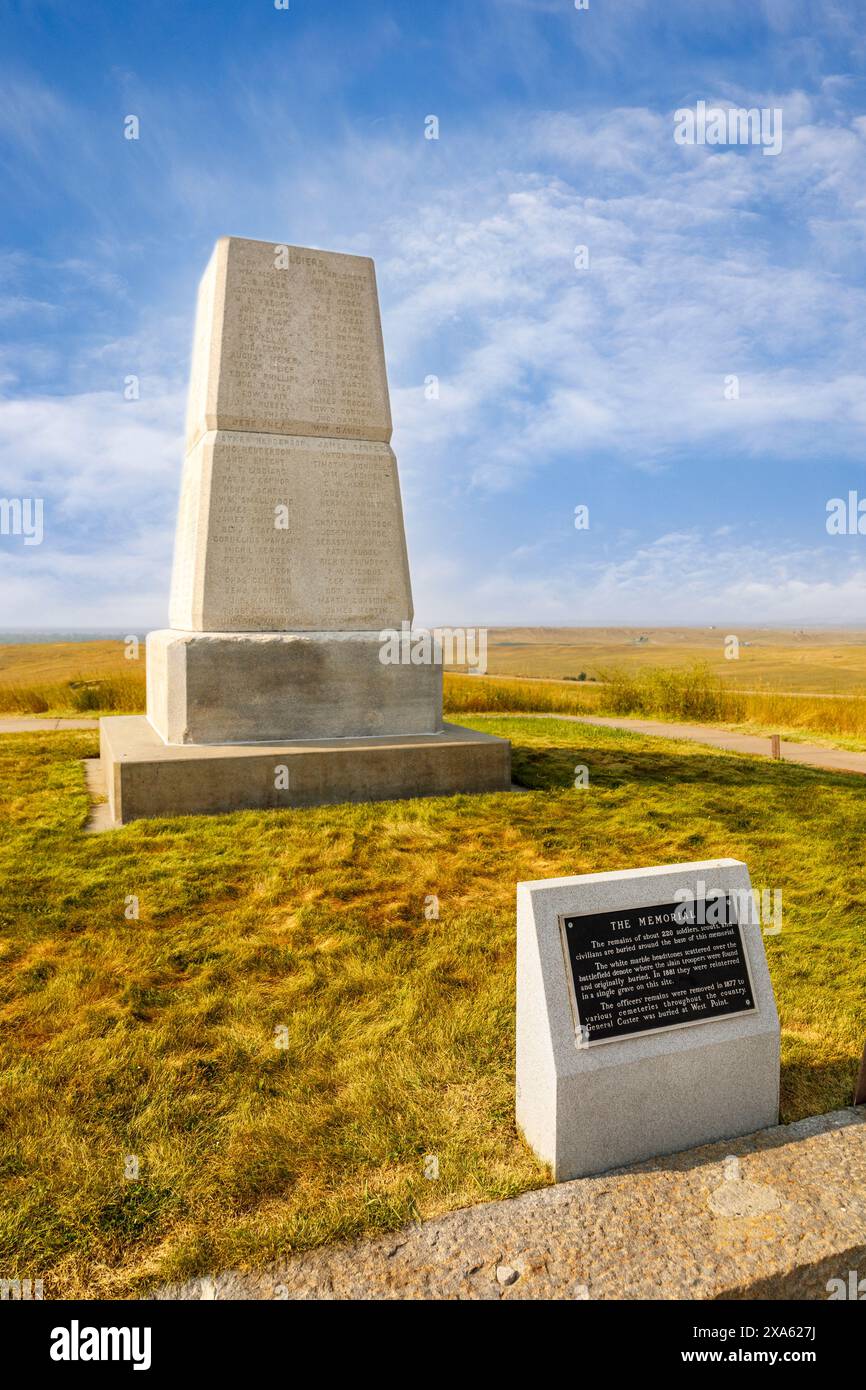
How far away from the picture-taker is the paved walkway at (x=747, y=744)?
9.89 metres

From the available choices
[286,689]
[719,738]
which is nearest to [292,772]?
[286,689]

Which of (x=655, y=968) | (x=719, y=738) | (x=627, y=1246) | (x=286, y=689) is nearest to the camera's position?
(x=627, y=1246)

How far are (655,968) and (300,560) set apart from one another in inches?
199

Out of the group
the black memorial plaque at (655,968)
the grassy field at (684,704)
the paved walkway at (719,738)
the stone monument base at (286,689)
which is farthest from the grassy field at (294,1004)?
the grassy field at (684,704)

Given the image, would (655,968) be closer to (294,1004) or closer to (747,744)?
(294,1004)

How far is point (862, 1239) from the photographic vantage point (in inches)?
89.3

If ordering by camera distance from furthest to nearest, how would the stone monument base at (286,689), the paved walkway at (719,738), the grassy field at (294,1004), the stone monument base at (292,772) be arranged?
the paved walkway at (719,738) → the stone monument base at (286,689) → the stone monument base at (292,772) → the grassy field at (294,1004)

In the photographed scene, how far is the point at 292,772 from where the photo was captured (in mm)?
6207

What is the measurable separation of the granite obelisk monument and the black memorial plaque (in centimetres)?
374

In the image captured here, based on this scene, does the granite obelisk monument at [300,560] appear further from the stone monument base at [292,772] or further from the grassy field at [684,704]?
the grassy field at [684,704]

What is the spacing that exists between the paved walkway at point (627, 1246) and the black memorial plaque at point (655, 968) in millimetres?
445

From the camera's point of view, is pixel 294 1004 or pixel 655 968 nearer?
pixel 655 968

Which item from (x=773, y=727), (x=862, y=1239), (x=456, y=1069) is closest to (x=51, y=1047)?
(x=456, y=1069)
